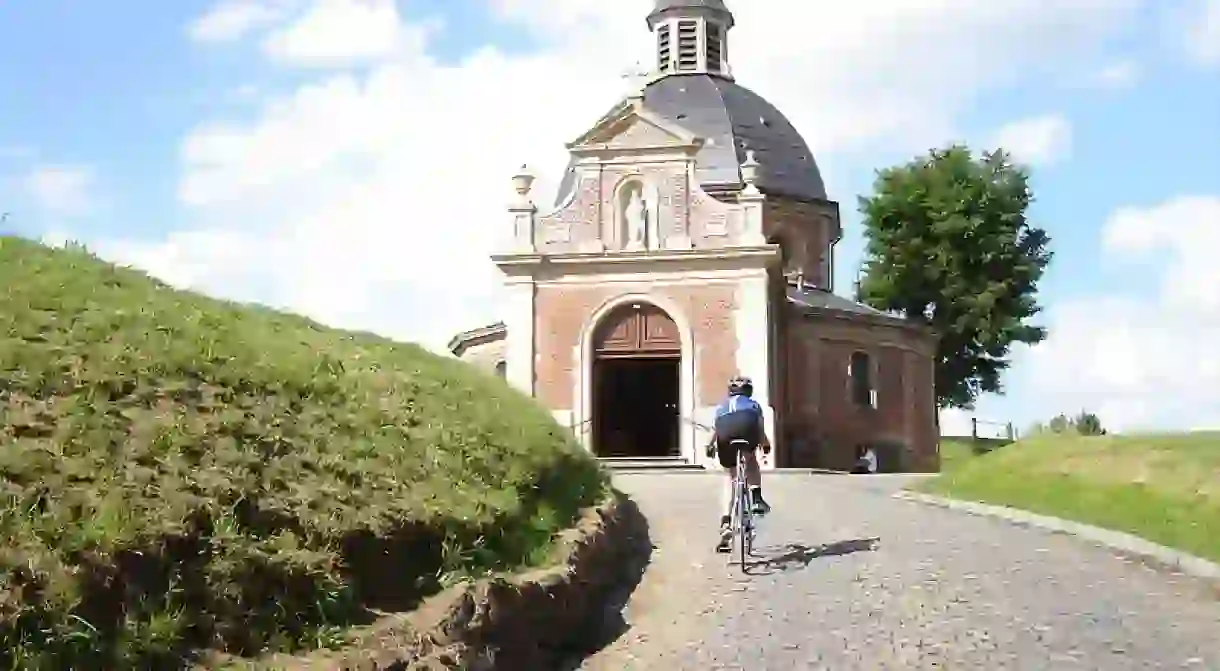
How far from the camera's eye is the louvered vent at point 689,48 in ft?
163

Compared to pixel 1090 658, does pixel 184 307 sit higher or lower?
higher

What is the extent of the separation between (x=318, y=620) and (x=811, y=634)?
165 inches

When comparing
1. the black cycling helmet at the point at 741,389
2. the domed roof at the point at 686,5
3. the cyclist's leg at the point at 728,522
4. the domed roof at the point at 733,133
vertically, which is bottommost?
the cyclist's leg at the point at 728,522

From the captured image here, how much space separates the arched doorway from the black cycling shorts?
19869mm

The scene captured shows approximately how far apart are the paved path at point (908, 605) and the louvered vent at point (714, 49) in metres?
34.7

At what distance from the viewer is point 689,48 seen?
4975 centimetres

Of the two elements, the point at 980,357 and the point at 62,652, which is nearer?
the point at 62,652

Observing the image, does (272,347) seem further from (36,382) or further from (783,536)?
(783,536)

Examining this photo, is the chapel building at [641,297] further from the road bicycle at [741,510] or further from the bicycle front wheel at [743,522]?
the bicycle front wheel at [743,522]

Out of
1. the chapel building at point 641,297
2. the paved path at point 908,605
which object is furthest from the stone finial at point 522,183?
the paved path at point 908,605

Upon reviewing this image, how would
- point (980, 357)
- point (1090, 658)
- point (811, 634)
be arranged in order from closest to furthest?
point (1090, 658), point (811, 634), point (980, 357)

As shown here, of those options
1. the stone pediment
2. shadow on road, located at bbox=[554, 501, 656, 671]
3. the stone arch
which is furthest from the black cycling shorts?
the stone pediment

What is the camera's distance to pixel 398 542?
9.20m

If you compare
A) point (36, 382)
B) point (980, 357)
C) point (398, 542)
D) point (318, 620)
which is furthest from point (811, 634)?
point (980, 357)
